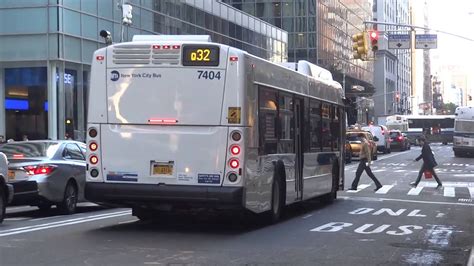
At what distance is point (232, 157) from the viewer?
35.2ft

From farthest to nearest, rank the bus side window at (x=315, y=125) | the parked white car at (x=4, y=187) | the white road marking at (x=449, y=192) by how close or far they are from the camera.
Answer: the white road marking at (x=449, y=192), the bus side window at (x=315, y=125), the parked white car at (x=4, y=187)

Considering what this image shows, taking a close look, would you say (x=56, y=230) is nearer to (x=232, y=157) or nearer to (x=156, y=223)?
(x=156, y=223)

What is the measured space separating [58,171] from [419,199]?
998cm

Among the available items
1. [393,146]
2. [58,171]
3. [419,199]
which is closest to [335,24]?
[393,146]

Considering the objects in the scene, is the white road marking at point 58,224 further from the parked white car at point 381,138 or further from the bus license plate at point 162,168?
the parked white car at point 381,138

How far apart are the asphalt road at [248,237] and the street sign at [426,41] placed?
68.2 feet

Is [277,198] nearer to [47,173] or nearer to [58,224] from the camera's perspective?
[58,224]

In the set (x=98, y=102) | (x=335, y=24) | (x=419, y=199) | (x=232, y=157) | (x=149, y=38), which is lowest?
(x=419, y=199)

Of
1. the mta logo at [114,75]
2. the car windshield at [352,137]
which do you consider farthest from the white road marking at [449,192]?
the car windshield at [352,137]

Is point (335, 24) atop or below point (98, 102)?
atop

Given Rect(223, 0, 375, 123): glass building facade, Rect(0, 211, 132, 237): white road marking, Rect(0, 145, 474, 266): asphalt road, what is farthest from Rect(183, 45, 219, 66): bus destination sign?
Rect(223, 0, 375, 123): glass building facade

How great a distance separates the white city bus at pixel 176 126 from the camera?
10.8 m

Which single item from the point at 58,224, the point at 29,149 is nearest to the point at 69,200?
the point at 29,149

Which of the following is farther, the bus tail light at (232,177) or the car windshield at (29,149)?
the car windshield at (29,149)
